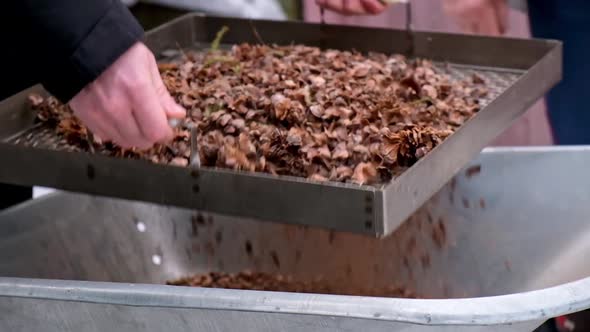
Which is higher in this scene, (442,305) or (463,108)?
(463,108)

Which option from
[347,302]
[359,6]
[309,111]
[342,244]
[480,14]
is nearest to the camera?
[347,302]

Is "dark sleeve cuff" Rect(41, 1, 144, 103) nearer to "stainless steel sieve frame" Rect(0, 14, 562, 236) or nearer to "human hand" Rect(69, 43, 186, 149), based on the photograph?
"human hand" Rect(69, 43, 186, 149)

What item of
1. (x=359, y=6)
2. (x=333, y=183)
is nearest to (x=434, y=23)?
(x=359, y=6)

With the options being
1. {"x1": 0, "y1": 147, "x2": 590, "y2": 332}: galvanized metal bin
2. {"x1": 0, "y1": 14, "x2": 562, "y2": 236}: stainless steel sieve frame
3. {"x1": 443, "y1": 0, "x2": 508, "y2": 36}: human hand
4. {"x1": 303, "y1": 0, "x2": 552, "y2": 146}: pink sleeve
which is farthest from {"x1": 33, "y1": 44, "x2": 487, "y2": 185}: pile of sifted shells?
{"x1": 303, "y1": 0, "x2": 552, "y2": 146}: pink sleeve

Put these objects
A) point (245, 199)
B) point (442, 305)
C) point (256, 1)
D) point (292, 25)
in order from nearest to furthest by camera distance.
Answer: point (442, 305), point (245, 199), point (292, 25), point (256, 1)

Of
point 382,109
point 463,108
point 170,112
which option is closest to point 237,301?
point 170,112

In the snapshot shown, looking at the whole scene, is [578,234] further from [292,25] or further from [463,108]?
[292,25]

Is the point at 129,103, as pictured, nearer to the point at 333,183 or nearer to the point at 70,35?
the point at 70,35
